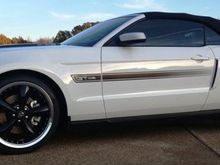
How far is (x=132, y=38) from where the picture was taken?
4875 millimetres

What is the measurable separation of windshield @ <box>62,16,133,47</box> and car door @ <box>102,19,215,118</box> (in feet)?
0.53

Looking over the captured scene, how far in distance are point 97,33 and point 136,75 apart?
2.55 feet

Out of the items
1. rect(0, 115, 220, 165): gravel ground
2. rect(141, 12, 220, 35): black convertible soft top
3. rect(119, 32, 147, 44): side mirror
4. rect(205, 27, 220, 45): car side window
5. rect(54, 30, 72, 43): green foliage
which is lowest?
rect(0, 115, 220, 165): gravel ground

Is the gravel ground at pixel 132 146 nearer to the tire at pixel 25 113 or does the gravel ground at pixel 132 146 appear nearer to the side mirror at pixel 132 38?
the tire at pixel 25 113

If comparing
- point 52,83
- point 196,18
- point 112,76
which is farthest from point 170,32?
point 52,83

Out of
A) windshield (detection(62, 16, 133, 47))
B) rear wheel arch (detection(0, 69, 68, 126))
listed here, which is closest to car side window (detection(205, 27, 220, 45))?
windshield (detection(62, 16, 133, 47))

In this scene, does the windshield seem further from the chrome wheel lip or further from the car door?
the chrome wheel lip

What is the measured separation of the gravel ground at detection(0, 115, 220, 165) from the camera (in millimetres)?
4398

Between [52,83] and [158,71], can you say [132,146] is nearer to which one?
[158,71]

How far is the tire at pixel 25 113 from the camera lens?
4559 mm

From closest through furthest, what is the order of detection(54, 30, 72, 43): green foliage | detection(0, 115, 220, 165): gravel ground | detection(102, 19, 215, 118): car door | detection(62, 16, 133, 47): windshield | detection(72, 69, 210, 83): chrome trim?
detection(0, 115, 220, 165): gravel ground
detection(72, 69, 210, 83): chrome trim
detection(102, 19, 215, 118): car door
detection(62, 16, 133, 47): windshield
detection(54, 30, 72, 43): green foliage

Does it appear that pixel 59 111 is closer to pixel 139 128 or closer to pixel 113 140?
pixel 113 140

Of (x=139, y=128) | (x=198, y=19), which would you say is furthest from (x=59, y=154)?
(x=198, y=19)

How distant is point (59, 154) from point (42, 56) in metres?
0.99
